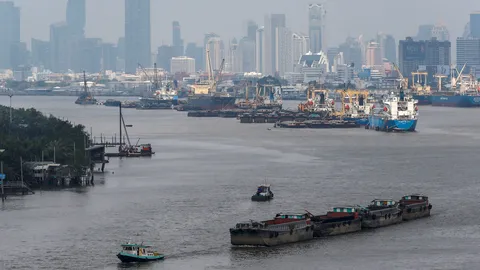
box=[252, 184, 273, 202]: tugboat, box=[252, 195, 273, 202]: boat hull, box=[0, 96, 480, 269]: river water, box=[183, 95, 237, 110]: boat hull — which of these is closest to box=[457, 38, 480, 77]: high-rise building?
box=[183, 95, 237, 110]: boat hull

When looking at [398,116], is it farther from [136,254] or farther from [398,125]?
[136,254]

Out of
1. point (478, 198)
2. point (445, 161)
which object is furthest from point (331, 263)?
point (445, 161)

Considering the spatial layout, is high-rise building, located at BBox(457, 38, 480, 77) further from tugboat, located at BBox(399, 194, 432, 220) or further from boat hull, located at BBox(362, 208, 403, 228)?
boat hull, located at BBox(362, 208, 403, 228)

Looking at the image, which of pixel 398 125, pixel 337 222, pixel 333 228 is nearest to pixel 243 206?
pixel 337 222

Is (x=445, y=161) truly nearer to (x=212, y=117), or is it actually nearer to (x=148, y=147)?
(x=148, y=147)

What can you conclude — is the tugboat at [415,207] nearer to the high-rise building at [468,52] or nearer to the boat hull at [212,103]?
the boat hull at [212,103]

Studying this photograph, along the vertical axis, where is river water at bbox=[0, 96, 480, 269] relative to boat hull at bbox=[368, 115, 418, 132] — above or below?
below
